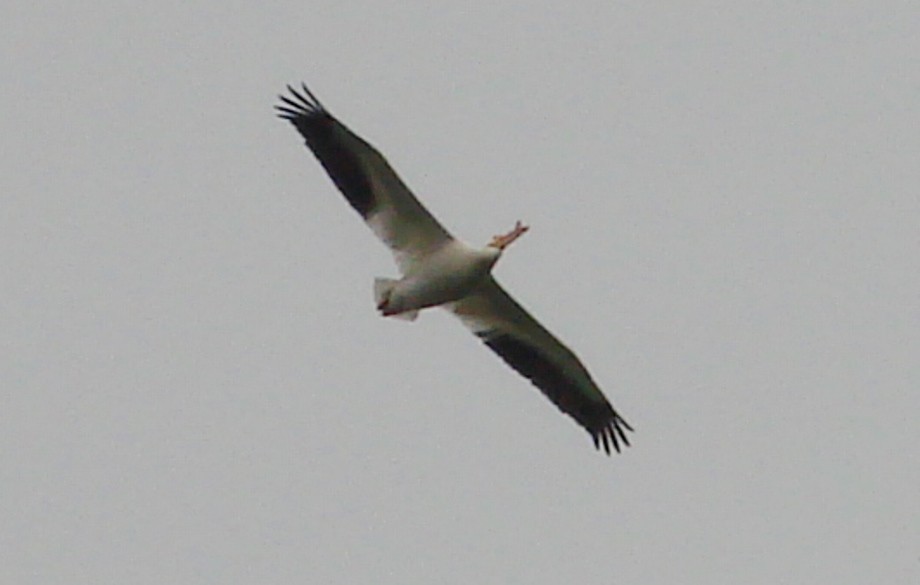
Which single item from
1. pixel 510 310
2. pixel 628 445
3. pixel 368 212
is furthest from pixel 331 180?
pixel 628 445

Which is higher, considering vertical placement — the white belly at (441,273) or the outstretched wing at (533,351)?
the white belly at (441,273)

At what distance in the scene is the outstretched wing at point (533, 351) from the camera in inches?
1125

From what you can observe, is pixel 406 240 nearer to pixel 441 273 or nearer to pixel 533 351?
pixel 441 273

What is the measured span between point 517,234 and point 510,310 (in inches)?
33.1

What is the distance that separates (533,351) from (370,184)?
2.63 metres

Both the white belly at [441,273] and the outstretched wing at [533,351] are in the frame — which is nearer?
the white belly at [441,273]

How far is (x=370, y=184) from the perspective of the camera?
1089 inches

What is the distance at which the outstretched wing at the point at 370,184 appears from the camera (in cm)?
2747

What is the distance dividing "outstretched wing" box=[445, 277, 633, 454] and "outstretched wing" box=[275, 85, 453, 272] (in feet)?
2.98

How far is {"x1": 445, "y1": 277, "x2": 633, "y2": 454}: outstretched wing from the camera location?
28562 millimetres

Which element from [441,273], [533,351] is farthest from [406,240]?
[533,351]

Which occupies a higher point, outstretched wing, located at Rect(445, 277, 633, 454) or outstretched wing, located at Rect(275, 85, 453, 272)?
outstretched wing, located at Rect(275, 85, 453, 272)

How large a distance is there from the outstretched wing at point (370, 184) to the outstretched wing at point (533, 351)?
909 mm

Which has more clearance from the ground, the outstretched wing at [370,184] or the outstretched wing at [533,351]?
the outstretched wing at [370,184]
